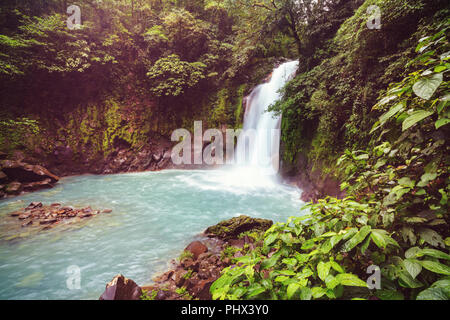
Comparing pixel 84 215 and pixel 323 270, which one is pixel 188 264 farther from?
pixel 84 215

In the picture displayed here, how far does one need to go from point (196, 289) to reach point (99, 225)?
3.72 meters

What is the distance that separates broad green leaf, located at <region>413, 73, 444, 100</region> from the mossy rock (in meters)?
3.67

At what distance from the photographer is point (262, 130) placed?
33.0 feet

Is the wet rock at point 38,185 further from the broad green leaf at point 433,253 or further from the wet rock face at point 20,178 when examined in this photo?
the broad green leaf at point 433,253

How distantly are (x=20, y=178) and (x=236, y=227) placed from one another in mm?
9261

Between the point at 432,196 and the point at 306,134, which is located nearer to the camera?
the point at 432,196

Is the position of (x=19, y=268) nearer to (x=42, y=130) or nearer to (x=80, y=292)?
(x=80, y=292)

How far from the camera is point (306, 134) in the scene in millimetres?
6910

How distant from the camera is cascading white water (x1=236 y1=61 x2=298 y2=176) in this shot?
9.37 m

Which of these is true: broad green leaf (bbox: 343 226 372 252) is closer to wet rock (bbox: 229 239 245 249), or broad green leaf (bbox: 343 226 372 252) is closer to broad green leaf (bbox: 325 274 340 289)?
broad green leaf (bbox: 325 274 340 289)

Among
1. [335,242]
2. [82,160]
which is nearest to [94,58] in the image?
[82,160]

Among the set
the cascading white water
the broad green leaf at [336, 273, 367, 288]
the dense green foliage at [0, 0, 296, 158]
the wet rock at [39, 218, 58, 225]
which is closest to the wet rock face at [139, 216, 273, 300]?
the broad green leaf at [336, 273, 367, 288]

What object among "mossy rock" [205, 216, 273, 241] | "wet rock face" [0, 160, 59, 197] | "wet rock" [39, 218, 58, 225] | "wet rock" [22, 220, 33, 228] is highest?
"wet rock face" [0, 160, 59, 197]

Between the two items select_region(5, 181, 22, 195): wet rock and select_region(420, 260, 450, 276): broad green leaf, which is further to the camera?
select_region(5, 181, 22, 195): wet rock
